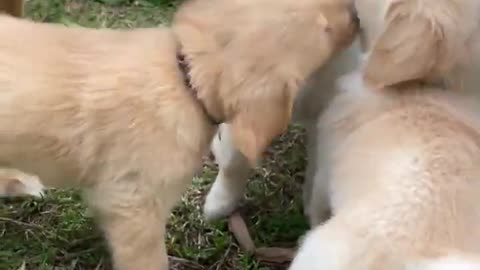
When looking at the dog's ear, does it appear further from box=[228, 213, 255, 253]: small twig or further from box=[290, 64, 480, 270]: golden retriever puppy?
box=[228, 213, 255, 253]: small twig

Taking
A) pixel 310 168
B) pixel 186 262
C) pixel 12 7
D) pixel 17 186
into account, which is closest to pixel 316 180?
pixel 310 168

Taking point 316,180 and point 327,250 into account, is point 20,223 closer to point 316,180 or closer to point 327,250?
point 316,180

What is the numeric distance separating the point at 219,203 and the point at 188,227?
11cm

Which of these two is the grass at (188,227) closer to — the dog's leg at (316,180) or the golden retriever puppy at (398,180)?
the dog's leg at (316,180)

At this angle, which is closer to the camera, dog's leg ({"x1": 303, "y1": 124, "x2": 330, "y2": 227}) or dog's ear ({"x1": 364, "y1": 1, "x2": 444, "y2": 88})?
dog's ear ({"x1": 364, "y1": 1, "x2": 444, "y2": 88})

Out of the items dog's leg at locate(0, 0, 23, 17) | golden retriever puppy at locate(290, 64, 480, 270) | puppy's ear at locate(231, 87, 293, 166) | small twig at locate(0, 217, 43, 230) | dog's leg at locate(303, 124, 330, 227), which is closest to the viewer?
golden retriever puppy at locate(290, 64, 480, 270)

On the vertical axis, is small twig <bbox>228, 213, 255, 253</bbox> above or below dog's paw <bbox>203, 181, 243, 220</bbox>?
below

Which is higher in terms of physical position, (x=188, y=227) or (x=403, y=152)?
(x=403, y=152)

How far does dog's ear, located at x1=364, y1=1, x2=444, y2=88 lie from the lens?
98.7 inches

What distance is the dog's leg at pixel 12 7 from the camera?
10.5 feet

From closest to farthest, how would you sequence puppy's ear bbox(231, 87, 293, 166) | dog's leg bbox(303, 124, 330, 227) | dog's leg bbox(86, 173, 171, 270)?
puppy's ear bbox(231, 87, 293, 166)
dog's leg bbox(86, 173, 171, 270)
dog's leg bbox(303, 124, 330, 227)

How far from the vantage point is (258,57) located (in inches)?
95.7

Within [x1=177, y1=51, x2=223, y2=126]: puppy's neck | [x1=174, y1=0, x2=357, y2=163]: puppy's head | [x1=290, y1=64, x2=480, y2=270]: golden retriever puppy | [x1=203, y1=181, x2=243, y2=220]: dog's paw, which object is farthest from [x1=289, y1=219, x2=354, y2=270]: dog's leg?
[x1=203, y1=181, x2=243, y2=220]: dog's paw

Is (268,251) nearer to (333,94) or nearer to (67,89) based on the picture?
(333,94)
